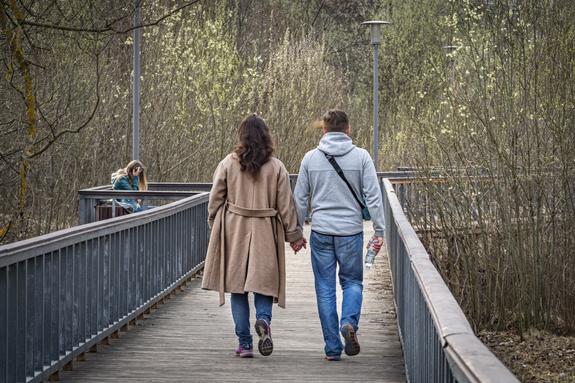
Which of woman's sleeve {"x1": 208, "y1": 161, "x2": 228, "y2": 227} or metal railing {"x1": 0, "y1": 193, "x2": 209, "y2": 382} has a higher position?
woman's sleeve {"x1": 208, "y1": 161, "x2": 228, "y2": 227}

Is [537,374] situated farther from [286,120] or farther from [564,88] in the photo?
[286,120]

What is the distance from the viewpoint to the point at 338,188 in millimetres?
9258

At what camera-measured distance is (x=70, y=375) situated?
343 inches

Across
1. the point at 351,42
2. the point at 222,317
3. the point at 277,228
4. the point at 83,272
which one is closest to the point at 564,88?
the point at 222,317

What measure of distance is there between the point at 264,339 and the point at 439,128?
6.96 meters

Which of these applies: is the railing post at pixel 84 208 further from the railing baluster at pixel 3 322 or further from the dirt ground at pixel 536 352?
the railing baluster at pixel 3 322

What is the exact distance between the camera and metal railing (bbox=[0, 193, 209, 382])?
23.8 ft

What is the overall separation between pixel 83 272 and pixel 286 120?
21.6m

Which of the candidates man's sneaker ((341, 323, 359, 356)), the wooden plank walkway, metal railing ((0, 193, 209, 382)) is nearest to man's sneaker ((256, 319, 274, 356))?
the wooden plank walkway

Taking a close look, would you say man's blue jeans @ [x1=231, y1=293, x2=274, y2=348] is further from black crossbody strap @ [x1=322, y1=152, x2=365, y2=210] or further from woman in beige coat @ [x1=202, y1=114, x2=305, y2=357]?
black crossbody strap @ [x1=322, y1=152, x2=365, y2=210]

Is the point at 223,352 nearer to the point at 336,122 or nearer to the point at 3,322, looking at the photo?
the point at 336,122

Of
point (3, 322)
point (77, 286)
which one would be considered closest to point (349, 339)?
point (77, 286)

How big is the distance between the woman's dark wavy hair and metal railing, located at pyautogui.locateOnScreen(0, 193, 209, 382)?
1179mm

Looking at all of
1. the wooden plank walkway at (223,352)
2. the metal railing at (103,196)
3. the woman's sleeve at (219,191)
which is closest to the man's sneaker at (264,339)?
the wooden plank walkway at (223,352)
